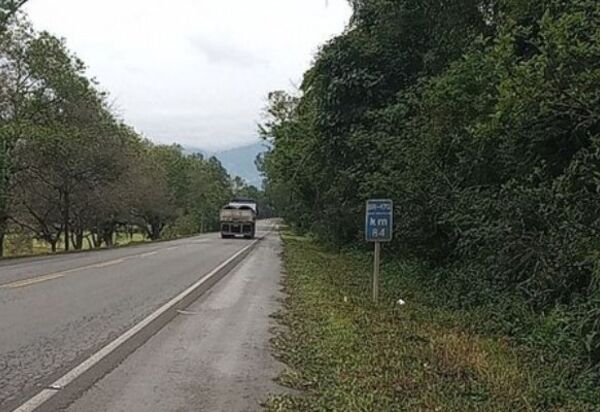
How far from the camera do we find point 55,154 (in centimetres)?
3416

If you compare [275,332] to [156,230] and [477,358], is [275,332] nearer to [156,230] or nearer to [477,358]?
[477,358]

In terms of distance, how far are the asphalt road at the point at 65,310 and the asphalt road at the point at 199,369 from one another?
24.1 inches

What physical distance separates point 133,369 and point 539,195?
7415 millimetres

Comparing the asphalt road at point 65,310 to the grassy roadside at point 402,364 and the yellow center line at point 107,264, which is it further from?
the grassy roadside at point 402,364

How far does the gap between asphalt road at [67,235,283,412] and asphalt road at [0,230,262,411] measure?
612 millimetres

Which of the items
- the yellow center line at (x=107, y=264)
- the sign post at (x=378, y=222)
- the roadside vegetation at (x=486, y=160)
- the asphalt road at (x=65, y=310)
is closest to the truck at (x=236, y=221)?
the roadside vegetation at (x=486, y=160)

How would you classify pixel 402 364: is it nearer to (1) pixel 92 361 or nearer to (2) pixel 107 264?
(1) pixel 92 361

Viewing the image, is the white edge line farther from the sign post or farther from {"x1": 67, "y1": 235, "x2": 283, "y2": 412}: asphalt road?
the sign post

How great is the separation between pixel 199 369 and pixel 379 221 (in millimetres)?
6143

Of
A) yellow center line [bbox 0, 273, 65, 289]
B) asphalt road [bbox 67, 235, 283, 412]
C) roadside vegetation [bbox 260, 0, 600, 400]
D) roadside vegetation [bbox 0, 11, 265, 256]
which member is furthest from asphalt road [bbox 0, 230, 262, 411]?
roadside vegetation [bbox 0, 11, 265, 256]

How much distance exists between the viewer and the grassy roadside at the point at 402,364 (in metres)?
5.96

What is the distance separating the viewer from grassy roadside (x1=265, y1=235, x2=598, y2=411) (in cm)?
596

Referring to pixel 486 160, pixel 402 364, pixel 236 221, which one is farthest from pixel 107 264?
pixel 236 221

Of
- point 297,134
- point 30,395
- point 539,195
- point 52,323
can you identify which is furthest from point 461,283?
point 297,134
